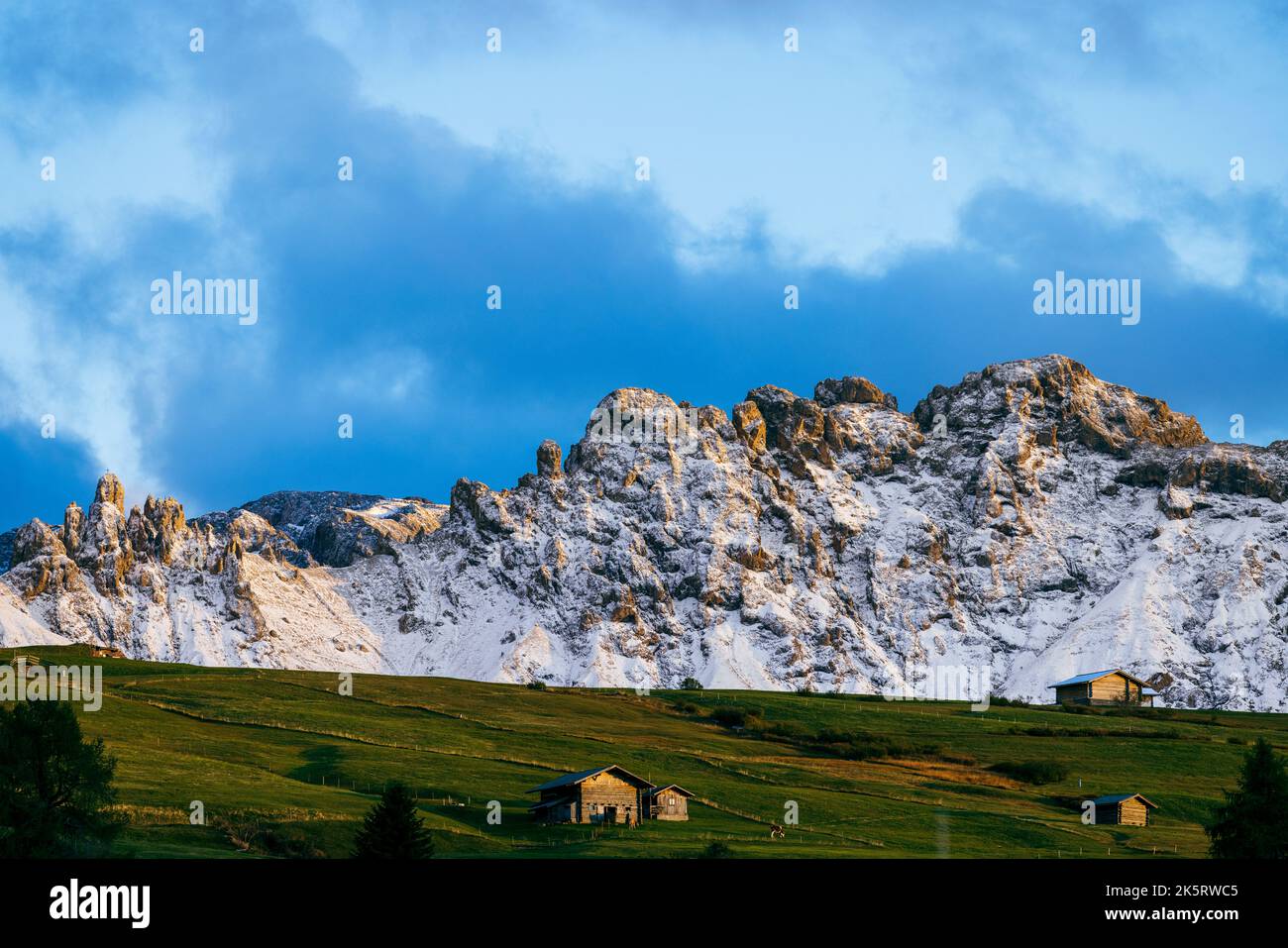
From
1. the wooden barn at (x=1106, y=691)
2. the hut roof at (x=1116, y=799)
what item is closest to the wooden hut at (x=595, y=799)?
the hut roof at (x=1116, y=799)

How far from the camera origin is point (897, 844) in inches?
3469

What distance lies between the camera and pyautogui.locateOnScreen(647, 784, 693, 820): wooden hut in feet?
311

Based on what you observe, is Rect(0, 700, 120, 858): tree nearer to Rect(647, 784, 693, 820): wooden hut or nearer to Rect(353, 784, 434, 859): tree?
Rect(353, 784, 434, 859): tree

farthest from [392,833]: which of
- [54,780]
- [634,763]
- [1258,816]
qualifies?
[634,763]

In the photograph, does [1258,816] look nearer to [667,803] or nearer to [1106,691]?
[667,803]

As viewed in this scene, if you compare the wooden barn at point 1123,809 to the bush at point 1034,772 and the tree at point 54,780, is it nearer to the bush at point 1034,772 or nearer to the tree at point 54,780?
the bush at point 1034,772

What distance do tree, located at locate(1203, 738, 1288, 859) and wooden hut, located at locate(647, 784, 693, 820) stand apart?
1348 inches

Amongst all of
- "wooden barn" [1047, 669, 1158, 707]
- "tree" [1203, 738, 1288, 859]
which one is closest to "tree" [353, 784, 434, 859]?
"tree" [1203, 738, 1288, 859]

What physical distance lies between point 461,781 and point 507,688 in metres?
85.0

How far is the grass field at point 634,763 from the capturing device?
8262cm

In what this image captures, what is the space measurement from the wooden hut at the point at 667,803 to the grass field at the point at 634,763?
1.39 m
